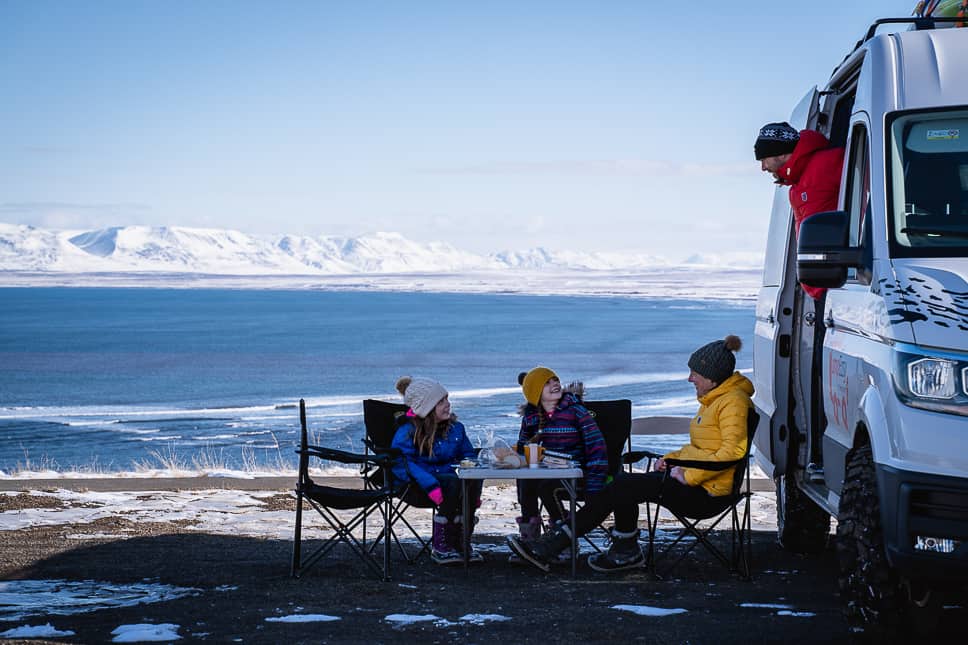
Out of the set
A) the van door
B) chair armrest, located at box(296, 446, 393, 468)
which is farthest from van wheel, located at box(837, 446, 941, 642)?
chair armrest, located at box(296, 446, 393, 468)

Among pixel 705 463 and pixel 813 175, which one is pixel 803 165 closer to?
pixel 813 175

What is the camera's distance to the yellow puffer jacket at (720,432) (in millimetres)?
6602

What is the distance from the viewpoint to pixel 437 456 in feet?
24.3

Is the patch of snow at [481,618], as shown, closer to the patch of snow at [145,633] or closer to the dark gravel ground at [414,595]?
the dark gravel ground at [414,595]

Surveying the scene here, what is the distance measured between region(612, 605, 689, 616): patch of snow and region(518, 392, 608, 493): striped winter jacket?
4.72 ft

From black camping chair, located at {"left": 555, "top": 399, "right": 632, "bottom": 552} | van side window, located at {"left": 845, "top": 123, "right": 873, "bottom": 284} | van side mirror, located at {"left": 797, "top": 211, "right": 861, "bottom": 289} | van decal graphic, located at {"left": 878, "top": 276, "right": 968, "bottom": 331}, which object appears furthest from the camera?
black camping chair, located at {"left": 555, "top": 399, "right": 632, "bottom": 552}

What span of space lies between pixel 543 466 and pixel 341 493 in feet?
3.88

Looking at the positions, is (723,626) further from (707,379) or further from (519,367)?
(519,367)

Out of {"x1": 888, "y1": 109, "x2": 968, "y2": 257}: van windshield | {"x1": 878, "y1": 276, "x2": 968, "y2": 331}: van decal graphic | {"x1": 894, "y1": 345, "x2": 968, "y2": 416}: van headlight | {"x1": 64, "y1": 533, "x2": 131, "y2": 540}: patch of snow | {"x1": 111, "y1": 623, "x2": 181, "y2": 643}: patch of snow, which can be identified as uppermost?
{"x1": 888, "y1": 109, "x2": 968, "y2": 257}: van windshield

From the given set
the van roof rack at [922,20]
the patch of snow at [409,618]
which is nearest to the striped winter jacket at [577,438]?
the patch of snow at [409,618]

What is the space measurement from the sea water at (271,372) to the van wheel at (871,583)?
114 inches

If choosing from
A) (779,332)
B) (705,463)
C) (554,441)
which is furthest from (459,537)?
(779,332)

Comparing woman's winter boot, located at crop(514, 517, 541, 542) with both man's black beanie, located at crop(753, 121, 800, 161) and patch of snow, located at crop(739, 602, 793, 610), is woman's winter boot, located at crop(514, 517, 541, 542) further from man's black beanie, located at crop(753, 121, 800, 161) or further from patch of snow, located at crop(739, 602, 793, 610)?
man's black beanie, located at crop(753, 121, 800, 161)

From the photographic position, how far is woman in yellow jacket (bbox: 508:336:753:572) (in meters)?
6.63
